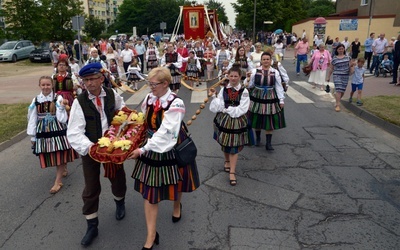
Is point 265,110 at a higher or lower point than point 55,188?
higher

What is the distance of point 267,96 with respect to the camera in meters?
6.30

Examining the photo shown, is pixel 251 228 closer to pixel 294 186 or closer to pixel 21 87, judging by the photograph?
pixel 294 186

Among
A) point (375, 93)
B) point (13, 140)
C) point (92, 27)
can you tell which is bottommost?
point (13, 140)

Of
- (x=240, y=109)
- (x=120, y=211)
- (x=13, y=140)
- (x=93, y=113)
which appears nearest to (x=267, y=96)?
(x=240, y=109)

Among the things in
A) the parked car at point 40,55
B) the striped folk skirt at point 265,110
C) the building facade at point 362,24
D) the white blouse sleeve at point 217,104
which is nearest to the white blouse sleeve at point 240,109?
the white blouse sleeve at point 217,104

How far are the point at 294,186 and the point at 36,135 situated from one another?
3.80 metres

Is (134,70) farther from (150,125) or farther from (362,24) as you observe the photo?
(362,24)

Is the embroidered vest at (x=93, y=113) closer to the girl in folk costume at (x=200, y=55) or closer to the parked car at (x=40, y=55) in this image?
the girl in folk costume at (x=200, y=55)

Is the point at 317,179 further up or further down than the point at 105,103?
further down

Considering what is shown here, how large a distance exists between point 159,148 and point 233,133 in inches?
81.4

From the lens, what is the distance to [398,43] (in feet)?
43.5

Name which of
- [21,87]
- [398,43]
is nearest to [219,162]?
[398,43]

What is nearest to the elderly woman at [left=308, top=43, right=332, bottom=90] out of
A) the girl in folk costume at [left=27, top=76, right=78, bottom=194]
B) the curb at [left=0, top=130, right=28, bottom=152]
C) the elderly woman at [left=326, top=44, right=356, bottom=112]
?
the elderly woman at [left=326, top=44, right=356, bottom=112]

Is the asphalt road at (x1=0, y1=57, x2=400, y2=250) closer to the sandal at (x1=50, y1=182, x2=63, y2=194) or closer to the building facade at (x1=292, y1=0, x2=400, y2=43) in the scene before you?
the sandal at (x1=50, y1=182, x2=63, y2=194)
